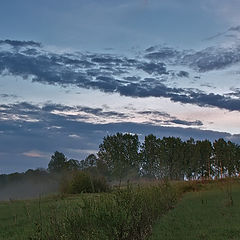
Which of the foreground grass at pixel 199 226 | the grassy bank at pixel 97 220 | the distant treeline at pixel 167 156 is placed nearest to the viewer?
the grassy bank at pixel 97 220

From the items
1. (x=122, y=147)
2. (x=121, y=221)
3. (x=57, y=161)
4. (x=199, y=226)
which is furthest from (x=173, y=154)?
(x=121, y=221)

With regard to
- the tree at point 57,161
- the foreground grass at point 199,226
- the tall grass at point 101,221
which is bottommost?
the foreground grass at point 199,226

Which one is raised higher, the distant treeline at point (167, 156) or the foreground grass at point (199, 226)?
the distant treeline at point (167, 156)

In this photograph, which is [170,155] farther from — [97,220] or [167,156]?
[97,220]

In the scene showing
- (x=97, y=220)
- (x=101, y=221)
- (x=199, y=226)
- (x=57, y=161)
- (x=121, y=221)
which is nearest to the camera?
(x=97, y=220)

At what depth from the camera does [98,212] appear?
10.2 meters

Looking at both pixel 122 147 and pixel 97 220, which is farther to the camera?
pixel 122 147

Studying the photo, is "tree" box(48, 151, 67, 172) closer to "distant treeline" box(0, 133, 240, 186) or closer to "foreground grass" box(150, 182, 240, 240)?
"distant treeline" box(0, 133, 240, 186)

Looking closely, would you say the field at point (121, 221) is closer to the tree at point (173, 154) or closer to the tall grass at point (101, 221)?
the tall grass at point (101, 221)

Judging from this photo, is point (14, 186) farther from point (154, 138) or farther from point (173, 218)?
Answer: point (173, 218)

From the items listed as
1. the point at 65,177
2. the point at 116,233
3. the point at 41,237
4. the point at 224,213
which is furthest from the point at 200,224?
the point at 65,177

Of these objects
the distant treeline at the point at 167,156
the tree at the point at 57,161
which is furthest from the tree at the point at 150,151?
the tree at the point at 57,161

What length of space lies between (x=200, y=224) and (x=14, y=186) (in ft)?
243

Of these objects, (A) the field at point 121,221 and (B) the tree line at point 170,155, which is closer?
(A) the field at point 121,221
